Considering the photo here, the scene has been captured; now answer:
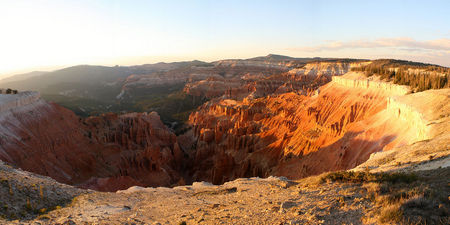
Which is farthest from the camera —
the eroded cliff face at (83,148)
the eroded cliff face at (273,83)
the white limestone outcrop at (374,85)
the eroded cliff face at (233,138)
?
the eroded cliff face at (273,83)

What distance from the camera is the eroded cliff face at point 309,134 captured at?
2297cm

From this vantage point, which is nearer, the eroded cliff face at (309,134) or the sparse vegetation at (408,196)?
the sparse vegetation at (408,196)

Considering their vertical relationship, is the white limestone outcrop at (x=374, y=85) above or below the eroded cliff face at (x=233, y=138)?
above

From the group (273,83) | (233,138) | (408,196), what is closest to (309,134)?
(233,138)

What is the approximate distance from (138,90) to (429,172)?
456ft

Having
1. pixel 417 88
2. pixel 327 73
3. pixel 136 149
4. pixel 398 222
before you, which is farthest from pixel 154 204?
pixel 327 73

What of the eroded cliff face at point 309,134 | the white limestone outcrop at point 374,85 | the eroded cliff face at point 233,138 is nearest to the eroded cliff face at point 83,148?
the eroded cliff face at point 233,138

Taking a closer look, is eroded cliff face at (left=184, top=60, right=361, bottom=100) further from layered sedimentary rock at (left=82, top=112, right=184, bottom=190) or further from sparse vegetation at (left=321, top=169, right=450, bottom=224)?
sparse vegetation at (left=321, top=169, right=450, bottom=224)

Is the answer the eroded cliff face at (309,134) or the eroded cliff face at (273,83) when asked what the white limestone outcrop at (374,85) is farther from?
the eroded cliff face at (273,83)

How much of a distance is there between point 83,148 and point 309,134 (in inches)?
1091

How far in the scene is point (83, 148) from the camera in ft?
107

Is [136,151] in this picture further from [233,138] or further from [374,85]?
[374,85]

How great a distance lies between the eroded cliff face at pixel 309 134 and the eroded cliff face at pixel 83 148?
7315 mm

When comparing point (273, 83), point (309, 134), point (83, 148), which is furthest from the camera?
point (273, 83)
